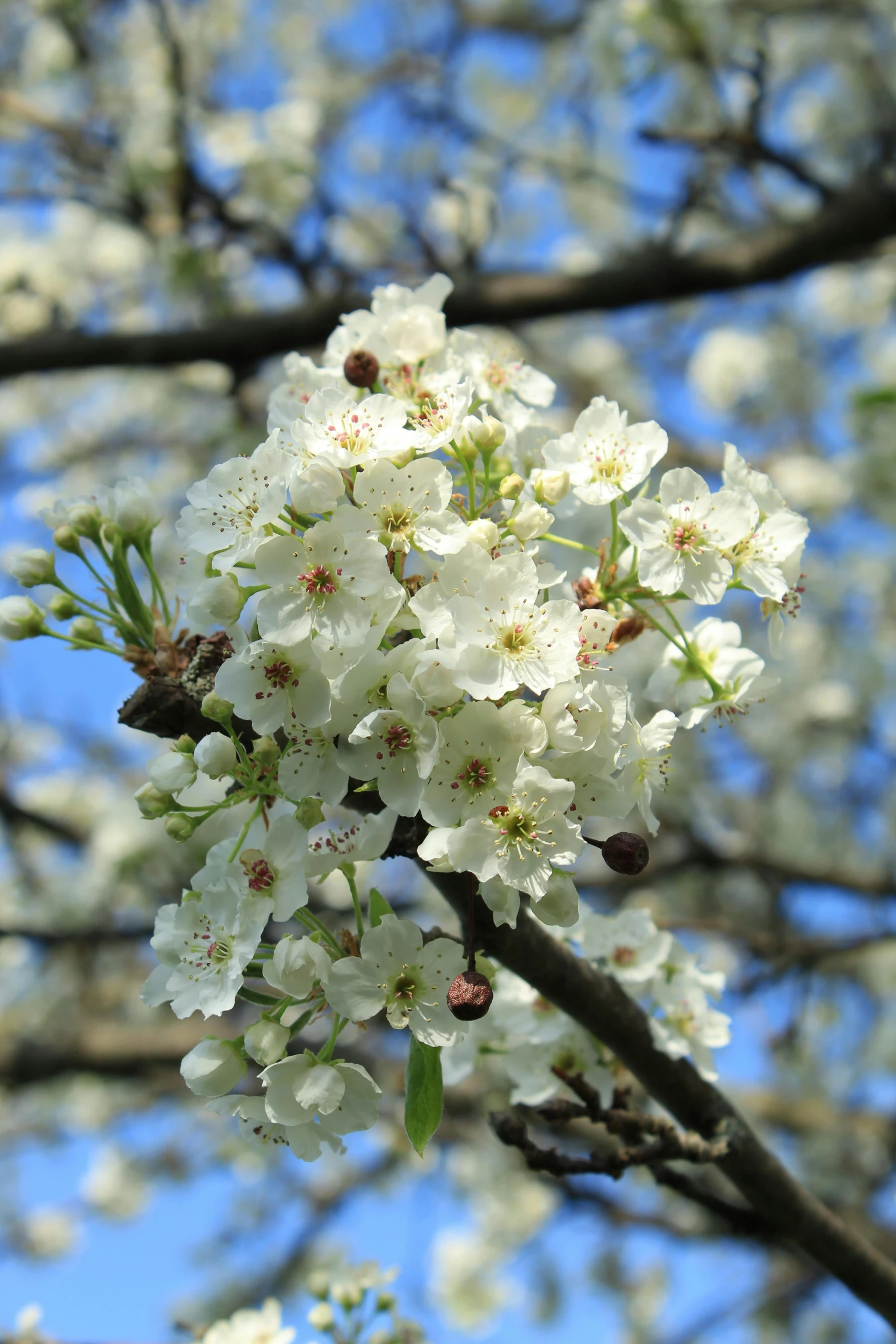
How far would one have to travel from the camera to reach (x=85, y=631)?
154 cm

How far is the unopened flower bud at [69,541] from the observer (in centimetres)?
158

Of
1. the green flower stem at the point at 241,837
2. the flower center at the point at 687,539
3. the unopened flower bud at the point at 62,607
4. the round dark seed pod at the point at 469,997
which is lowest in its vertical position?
the round dark seed pod at the point at 469,997

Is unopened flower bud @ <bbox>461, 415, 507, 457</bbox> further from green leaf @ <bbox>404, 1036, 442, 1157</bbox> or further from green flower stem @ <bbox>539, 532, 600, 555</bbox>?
green leaf @ <bbox>404, 1036, 442, 1157</bbox>

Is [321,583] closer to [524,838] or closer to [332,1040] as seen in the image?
[524,838]

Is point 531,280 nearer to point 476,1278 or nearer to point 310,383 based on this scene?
point 310,383

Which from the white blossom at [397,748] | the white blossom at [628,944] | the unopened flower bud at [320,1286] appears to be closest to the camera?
the white blossom at [397,748]

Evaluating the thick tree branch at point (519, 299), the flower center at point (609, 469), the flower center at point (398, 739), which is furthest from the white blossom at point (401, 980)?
the thick tree branch at point (519, 299)

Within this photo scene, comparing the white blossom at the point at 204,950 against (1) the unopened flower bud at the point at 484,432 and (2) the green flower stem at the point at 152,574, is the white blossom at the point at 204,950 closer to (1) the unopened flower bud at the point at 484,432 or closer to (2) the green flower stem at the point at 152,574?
(2) the green flower stem at the point at 152,574

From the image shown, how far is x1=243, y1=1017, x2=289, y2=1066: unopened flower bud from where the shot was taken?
4.21ft

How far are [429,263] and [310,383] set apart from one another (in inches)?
103

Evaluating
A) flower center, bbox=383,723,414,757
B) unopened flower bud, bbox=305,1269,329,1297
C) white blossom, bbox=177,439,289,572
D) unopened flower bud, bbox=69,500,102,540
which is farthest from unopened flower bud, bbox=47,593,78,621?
unopened flower bud, bbox=305,1269,329,1297

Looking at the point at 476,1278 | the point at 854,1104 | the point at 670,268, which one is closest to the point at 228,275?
the point at 670,268

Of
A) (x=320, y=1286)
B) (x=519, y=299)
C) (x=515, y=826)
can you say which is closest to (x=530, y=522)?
(x=515, y=826)

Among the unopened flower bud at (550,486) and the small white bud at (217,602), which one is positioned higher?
the unopened flower bud at (550,486)
